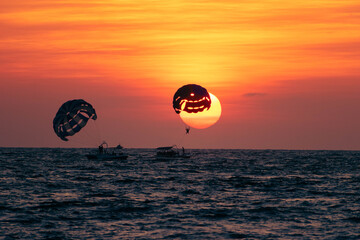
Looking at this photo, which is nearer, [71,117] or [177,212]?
[177,212]

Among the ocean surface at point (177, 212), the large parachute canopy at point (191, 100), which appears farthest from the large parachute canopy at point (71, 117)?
the ocean surface at point (177, 212)

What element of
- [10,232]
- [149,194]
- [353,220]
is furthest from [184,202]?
[10,232]

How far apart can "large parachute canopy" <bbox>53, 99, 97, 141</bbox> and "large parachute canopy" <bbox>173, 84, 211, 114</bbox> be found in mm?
13803

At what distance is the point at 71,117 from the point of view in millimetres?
88188

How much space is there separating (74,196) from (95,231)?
16.1 metres

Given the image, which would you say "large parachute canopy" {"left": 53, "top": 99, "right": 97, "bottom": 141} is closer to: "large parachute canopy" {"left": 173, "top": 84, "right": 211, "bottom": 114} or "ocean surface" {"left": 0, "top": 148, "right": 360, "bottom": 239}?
"large parachute canopy" {"left": 173, "top": 84, "right": 211, "bottom": 114}

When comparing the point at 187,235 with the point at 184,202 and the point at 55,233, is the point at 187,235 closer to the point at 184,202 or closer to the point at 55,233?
the point at 55,233

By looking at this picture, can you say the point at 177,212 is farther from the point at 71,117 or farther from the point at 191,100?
the point at 71,117

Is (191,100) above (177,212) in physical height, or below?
above

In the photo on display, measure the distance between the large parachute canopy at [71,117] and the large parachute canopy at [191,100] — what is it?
13.8 m

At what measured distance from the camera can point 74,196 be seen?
4497 centimetres

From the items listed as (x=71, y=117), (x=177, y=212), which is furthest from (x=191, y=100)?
(x=177, y=212)

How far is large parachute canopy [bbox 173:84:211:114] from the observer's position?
84.4 metres

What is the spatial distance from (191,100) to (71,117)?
18372 mm
